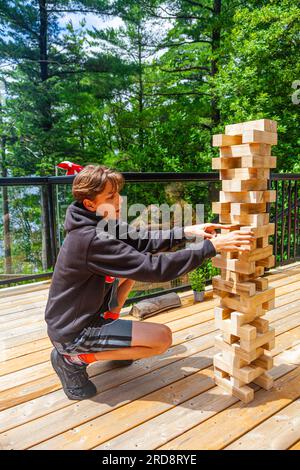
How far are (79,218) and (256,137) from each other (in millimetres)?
919

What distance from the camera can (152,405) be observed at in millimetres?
1877

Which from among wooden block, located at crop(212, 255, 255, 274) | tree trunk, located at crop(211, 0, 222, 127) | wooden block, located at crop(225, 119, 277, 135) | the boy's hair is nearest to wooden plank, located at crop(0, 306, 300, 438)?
wooden block, located at crop(212, 255, 255, 274)

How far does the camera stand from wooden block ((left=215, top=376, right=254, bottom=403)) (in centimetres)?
188

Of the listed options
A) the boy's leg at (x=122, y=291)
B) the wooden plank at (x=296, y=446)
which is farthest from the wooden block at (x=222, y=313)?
the wooden plank at (x=296, y=446)

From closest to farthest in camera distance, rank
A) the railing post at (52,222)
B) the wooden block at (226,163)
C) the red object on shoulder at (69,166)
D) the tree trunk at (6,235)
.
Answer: the wooden block at (226,163), the red object on shoulder at (69,166), the railing post at (52,222), the tree trunk at (6,235)

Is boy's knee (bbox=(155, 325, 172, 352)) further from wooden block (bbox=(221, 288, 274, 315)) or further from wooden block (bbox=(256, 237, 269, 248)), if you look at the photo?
wooden block (bbox=(256, 237, 269, 248))

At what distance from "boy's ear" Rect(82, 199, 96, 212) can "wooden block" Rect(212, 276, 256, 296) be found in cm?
75

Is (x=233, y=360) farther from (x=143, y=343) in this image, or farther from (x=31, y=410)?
(x=31, y=410)

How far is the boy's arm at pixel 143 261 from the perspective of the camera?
1674 millimetres

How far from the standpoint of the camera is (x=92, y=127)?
12992mm

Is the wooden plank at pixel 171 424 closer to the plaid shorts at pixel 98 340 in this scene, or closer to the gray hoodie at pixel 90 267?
the plaid shorts at pixel 98 340

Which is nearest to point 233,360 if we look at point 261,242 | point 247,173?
point 261,242

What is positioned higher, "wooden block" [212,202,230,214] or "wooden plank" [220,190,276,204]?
"wooden plank" [220,190,276,204]
